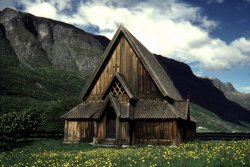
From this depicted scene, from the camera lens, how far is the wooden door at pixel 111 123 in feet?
124

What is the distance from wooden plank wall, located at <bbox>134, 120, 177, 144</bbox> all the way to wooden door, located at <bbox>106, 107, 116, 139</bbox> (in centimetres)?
235

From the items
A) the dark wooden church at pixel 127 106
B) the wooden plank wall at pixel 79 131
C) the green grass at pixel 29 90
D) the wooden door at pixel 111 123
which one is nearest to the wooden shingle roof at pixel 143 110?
the dark wooden church at pixel 127 106

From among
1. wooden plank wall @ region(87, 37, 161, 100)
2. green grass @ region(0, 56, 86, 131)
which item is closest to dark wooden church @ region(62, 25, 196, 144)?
wooden plank wall @ region(87, 37, 161, 100)

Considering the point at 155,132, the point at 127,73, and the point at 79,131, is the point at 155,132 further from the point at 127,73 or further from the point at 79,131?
the point at 79,131

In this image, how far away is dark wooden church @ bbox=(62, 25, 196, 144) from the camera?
36.5 metres

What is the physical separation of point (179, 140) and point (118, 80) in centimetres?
860

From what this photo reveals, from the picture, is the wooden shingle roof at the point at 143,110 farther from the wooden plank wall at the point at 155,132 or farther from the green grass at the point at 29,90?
the green grass at the point at 29,90

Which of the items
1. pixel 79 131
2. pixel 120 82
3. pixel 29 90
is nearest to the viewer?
pixel 120 82

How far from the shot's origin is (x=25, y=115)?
177 ft

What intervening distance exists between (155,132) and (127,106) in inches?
152

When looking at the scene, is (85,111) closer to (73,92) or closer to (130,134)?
(130,134)

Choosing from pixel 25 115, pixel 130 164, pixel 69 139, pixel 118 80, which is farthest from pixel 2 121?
pixel 130 164

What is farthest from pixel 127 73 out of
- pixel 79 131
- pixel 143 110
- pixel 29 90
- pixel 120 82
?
pixel 29 90

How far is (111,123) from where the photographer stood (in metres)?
38.2
